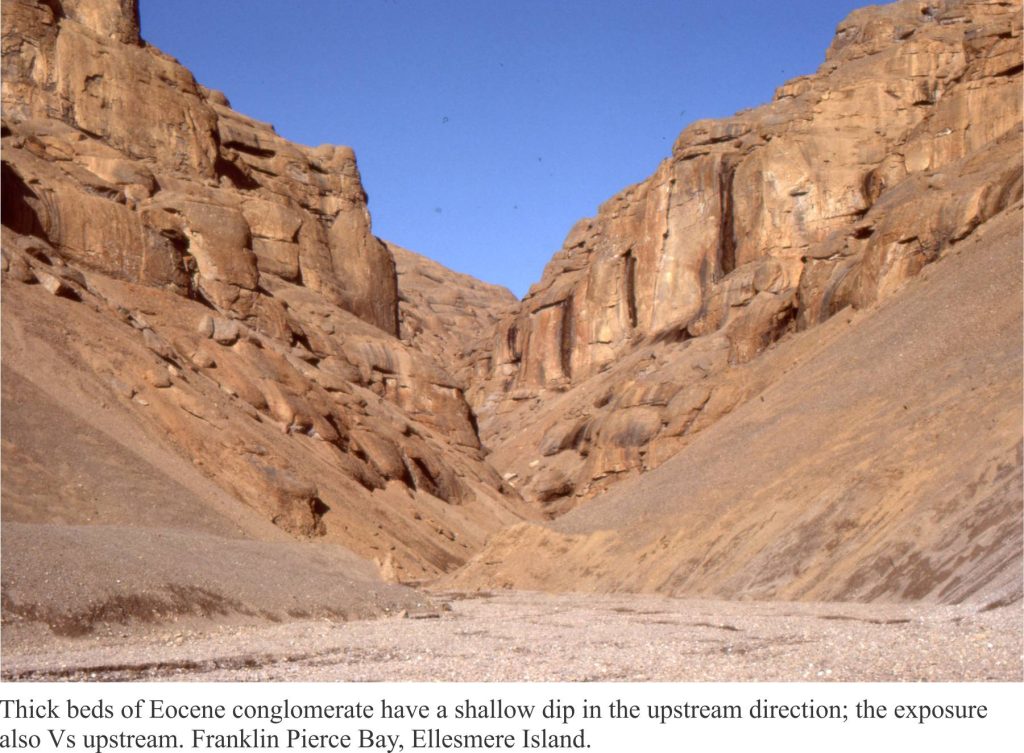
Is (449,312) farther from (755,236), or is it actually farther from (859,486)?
(859,486)

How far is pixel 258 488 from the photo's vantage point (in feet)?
127

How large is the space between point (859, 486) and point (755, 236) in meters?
44.9

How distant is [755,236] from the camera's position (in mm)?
73125

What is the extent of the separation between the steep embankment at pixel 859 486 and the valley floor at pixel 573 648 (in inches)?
95.4

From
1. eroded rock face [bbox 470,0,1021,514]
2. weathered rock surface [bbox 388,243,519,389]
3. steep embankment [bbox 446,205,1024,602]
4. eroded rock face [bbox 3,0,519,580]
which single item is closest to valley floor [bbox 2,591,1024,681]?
steep embankment [bbox 446,205,1024,602]

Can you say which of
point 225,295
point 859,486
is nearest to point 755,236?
point 225,295

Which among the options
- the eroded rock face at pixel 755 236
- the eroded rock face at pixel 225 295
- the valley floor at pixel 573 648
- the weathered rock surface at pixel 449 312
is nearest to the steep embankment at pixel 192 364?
the eroded rock face at pixel 225 295

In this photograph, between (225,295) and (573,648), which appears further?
(225,295)

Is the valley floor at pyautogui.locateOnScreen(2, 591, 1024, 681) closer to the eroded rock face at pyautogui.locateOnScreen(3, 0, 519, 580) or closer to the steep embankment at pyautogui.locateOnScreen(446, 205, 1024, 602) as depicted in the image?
the steep embankment at pyautogui.locateOnScreen(446, 205, 1024, 602)

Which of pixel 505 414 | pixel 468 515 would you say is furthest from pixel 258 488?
pixel 505 414
